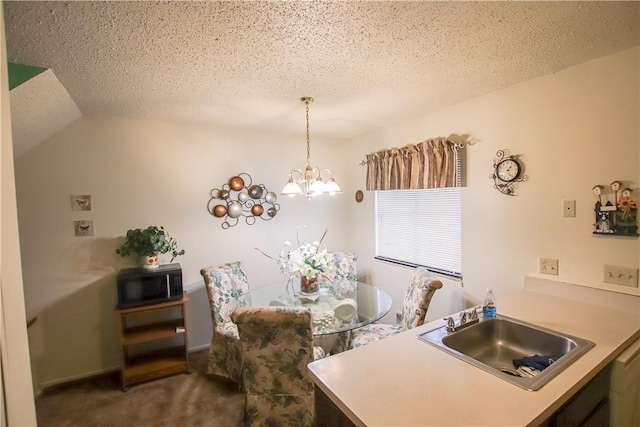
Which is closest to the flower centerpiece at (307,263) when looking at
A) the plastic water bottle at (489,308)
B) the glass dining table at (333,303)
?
the glass dining table at (333,303)

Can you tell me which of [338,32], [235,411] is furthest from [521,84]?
[235,411]

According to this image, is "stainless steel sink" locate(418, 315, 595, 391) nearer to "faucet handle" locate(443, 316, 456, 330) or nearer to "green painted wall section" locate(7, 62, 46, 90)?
"faucet handle" locate(443, 316, 456, 330)

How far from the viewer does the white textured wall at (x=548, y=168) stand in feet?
5.49

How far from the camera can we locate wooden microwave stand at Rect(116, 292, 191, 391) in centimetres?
243

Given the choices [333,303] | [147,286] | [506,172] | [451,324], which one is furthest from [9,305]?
[506,172]

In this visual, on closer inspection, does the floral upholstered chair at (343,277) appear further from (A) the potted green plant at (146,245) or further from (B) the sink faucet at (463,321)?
(A) the potted green plant at (146,245)

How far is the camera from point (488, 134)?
7.49ft

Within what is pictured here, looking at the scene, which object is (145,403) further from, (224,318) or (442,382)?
(442,382)

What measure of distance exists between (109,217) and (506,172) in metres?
3.23

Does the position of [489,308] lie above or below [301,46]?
below

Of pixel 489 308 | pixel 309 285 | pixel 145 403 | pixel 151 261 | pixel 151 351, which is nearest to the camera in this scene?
pixel 489 308

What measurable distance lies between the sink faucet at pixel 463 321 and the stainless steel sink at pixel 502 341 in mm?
19

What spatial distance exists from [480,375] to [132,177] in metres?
2.95

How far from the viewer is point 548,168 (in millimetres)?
1959
